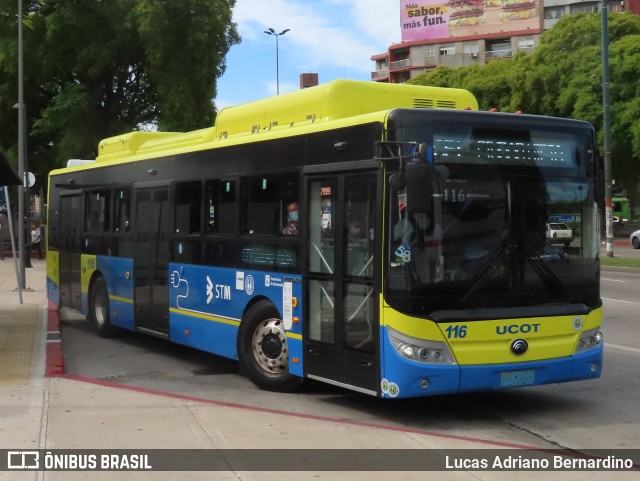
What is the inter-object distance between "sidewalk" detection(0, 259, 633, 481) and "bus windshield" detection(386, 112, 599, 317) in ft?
3.80

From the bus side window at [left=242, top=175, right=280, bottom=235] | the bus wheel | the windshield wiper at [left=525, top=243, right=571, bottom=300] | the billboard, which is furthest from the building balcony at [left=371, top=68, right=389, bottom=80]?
the windshield wiper at [left=525, top=243, right=571, bottom=300]

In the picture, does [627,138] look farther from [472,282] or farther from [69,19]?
[472,282]

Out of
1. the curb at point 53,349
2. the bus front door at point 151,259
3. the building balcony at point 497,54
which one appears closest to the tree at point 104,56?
the curb at point 53,349

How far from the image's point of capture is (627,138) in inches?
1938

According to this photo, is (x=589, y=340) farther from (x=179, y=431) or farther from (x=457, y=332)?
(x=179, y=431)

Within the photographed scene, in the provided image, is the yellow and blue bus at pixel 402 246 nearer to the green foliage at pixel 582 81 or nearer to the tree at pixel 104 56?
the tree at pixel 104 56

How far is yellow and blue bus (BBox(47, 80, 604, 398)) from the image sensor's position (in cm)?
764

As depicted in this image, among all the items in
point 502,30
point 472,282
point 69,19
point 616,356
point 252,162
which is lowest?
point 616,356

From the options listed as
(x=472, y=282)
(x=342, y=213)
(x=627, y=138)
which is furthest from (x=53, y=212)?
(x=627, y=138)

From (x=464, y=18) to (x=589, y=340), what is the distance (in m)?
95.7

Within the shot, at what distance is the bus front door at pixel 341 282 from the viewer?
312 inches

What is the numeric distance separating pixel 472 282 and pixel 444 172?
3.29ft

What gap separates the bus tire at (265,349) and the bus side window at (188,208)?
181 centimetres

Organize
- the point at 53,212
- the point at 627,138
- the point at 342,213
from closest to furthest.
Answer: the point at 342,213
the point at 53,212
the point at 627,138
